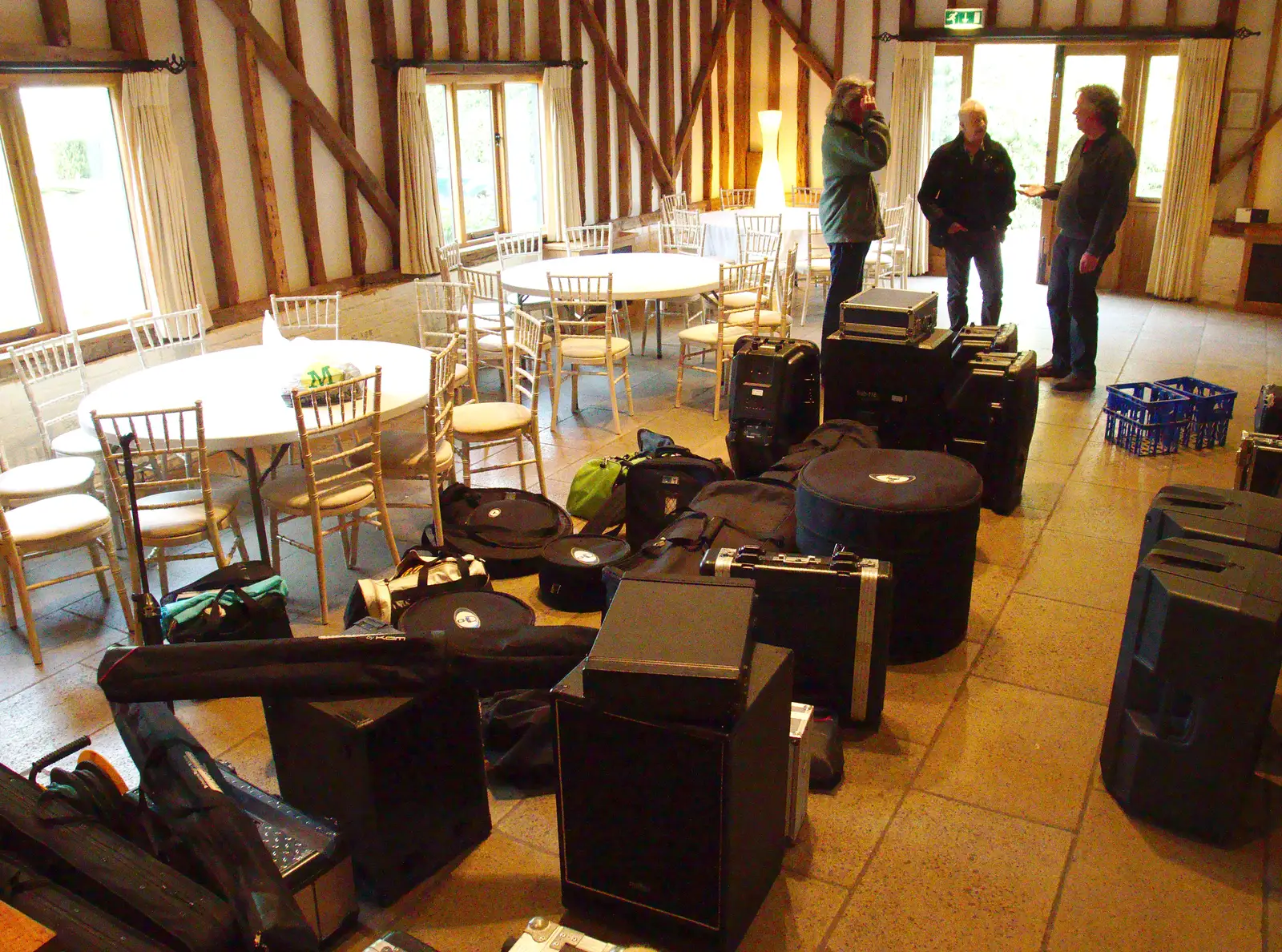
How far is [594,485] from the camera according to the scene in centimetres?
452

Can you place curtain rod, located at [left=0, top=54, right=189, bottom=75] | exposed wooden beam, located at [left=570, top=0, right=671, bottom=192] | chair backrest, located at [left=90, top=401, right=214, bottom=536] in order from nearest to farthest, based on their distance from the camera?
chair backrest, located at [left=90, top=401, right=214, bottom=536] < curtain rod, located at [left=0, top=54, right=189, bottom=75] < exposed wooden beam, located at [left=570, top=0, right=671, bottom=192]

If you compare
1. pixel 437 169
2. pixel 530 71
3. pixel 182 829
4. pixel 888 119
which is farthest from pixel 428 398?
pixel 888 119

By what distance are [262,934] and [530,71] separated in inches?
278

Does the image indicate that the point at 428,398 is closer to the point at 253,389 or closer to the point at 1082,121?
the point at 253,389

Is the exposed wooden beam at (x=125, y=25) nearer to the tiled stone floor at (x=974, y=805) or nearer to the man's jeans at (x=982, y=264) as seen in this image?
the tiled stone floor at (x=974, y=805)

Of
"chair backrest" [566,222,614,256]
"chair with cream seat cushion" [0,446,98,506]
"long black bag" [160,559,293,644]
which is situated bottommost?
"long black bag" [160,559,293,644]

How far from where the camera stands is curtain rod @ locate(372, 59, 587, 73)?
664 cm

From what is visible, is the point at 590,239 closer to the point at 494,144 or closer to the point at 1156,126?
the point at 494,144

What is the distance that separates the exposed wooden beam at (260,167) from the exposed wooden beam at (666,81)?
14.4ft

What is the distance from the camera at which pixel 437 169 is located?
23.7ft

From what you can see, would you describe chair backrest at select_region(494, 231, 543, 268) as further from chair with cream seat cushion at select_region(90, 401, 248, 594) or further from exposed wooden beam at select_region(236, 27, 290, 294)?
chair with cream seat cushion at select_region(90, 401, 248, 594)

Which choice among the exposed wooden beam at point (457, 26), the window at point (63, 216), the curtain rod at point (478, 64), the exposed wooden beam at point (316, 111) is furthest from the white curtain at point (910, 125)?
the window at point (63, 216)

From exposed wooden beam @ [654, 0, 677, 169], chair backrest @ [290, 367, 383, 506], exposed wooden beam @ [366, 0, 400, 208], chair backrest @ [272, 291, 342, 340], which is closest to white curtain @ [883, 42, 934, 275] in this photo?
exposed wooden beam @ [654, 0, 677, 169]

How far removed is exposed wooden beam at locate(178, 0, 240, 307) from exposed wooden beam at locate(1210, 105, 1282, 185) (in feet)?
24.4
